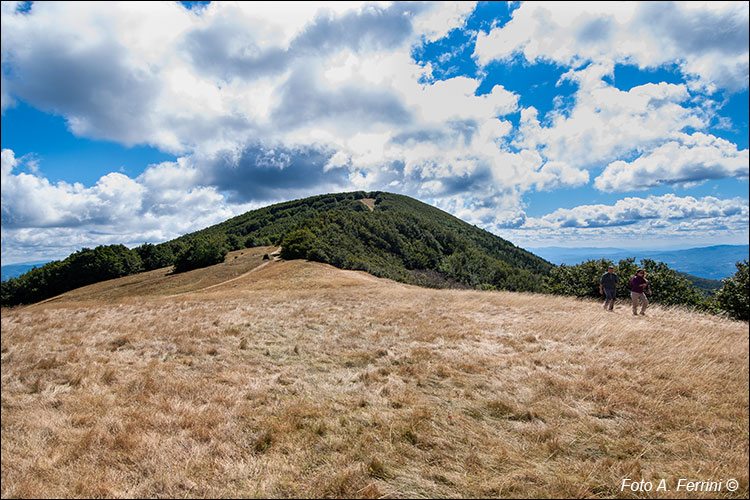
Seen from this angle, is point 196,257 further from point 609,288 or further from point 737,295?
point 737,295

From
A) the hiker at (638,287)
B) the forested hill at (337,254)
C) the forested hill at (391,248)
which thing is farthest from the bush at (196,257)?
the hiker at (638,287)

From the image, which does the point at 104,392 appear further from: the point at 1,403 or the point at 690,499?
the point at 690,499

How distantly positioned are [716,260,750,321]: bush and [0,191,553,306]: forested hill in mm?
20612

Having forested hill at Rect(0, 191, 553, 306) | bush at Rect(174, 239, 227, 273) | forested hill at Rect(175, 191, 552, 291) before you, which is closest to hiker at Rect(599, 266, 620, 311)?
forested hill at Rect(0, 191, 553, 306)

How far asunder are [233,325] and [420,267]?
100m

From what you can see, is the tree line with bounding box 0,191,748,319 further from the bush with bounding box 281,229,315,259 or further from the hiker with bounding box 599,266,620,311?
the hiker with bounding box 599,266,620,311

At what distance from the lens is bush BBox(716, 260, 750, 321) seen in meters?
18.6

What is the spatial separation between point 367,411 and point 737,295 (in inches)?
1077

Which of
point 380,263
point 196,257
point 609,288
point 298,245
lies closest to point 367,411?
point 609,288

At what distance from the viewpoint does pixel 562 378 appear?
23.2ft

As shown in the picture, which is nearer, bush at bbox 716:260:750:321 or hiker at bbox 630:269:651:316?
hiker at bbox 630:269:651:316

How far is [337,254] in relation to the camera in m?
62.7

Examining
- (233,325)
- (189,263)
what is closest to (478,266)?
(189,263)

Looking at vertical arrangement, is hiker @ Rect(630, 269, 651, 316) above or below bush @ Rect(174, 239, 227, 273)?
below
